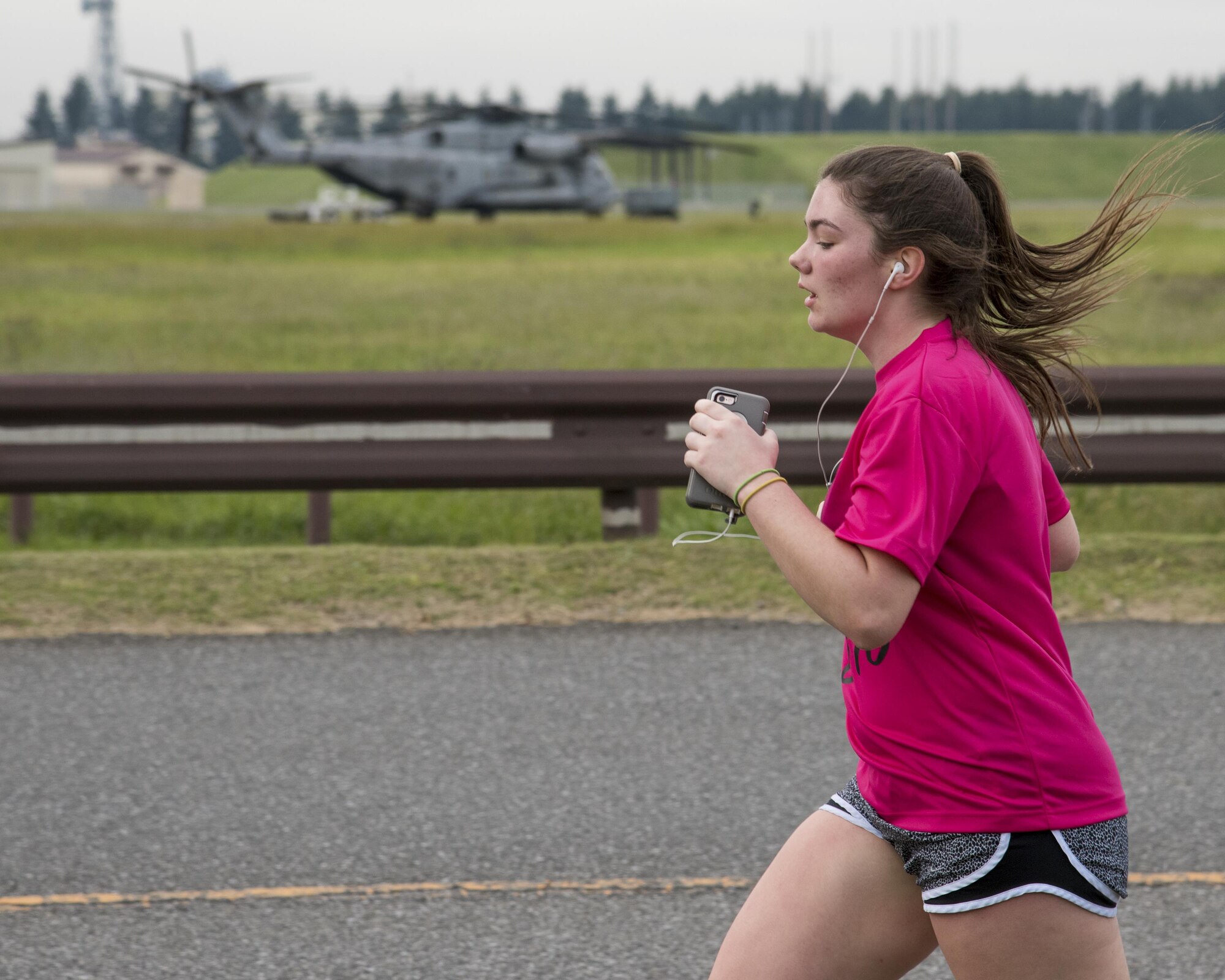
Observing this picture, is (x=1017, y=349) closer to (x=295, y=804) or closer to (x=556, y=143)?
(x=295, y=804)

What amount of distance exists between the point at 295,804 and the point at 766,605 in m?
2.71

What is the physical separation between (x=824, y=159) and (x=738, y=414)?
137m

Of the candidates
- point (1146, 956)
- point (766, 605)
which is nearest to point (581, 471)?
point (766, 605)

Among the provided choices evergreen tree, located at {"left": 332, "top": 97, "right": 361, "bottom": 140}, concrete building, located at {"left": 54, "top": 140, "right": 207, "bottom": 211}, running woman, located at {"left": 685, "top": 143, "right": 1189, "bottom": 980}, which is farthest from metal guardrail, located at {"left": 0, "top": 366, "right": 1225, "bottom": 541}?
concrete building, located at {"left": 54, "top": 140, "right": 207, "bottom": 211}

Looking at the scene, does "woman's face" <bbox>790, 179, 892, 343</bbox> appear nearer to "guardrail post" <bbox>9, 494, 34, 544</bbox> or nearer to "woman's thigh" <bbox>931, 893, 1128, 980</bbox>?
"woman's thigh" <bbox>931, 893, 1128, 980</bbox>

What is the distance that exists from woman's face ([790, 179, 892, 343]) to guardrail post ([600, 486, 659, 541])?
5151 millimetres

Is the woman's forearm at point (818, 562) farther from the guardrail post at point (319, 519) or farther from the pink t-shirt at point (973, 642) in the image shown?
the guardrail post at point (319, 519)

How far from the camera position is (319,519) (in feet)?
26.0

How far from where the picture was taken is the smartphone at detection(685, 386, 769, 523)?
6.89 ft

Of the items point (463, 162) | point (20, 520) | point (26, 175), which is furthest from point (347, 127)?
point (20, 520)

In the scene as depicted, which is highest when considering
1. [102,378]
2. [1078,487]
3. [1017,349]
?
[1017,349]

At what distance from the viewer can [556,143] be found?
2635 inches

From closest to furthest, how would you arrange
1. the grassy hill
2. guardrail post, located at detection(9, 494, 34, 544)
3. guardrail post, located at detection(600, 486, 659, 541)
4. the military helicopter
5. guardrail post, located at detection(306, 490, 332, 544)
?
guardrail post, located at detection(600, 486, 659, 541)
guardrail post, located at detection(306, 490, 332, 544)
guardrail post, located at detection(9, 494, 34, 544)
the military helicopter
the grassy hill

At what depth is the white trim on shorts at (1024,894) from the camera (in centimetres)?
202
